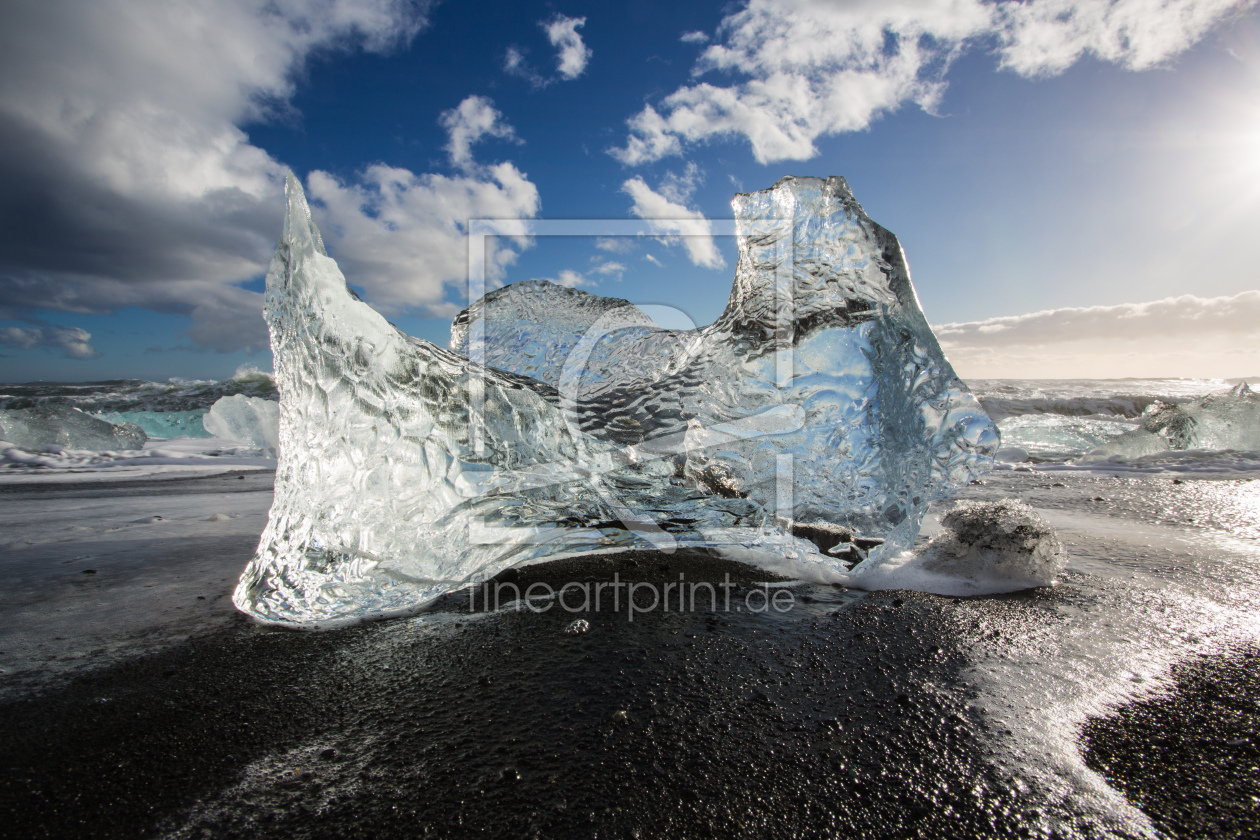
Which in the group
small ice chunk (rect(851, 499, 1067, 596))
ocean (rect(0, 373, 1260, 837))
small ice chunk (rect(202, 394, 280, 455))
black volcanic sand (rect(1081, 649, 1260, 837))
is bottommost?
black volcanic sand (rect(1081, 649, 1260, 837))

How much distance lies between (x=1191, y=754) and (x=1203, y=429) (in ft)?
30.1

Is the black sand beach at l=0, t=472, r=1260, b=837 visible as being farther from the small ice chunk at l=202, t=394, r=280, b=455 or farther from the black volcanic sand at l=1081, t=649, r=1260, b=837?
the small ice chunk at l=202, t=394, r=280, b=455

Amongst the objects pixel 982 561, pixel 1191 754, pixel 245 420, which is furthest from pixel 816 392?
pixel 245 420

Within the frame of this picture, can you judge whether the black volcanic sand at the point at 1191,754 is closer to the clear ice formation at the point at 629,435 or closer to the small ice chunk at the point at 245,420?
the clear ice formation at the point at 629,435

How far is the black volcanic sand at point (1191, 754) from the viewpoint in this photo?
87 centimetres

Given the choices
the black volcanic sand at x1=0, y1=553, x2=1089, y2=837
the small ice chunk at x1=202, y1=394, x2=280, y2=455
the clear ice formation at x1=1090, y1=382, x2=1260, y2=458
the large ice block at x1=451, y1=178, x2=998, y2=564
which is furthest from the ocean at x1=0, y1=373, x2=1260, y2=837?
the small ice chunk at x1=202, y1=394, x2=280, y2=455

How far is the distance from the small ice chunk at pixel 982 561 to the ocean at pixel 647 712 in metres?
0.08

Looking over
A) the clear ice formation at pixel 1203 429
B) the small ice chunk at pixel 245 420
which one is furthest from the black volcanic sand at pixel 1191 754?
the small ice chunk at pixel 245 420

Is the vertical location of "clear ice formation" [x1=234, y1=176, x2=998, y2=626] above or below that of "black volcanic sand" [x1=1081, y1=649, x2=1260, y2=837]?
above

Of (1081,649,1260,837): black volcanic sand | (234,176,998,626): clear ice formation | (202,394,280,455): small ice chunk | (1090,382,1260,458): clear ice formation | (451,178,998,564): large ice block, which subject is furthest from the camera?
(202,394,280,455): small ice chunk

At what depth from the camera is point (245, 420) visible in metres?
9.78

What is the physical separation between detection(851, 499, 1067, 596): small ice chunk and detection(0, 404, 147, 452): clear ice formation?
947 cm

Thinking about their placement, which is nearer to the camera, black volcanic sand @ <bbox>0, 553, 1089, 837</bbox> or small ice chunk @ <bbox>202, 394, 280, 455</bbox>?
black volcanic sand @ <bbox>0, 553, 1089, 837</bbox>

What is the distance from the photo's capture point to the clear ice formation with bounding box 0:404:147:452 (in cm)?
705
